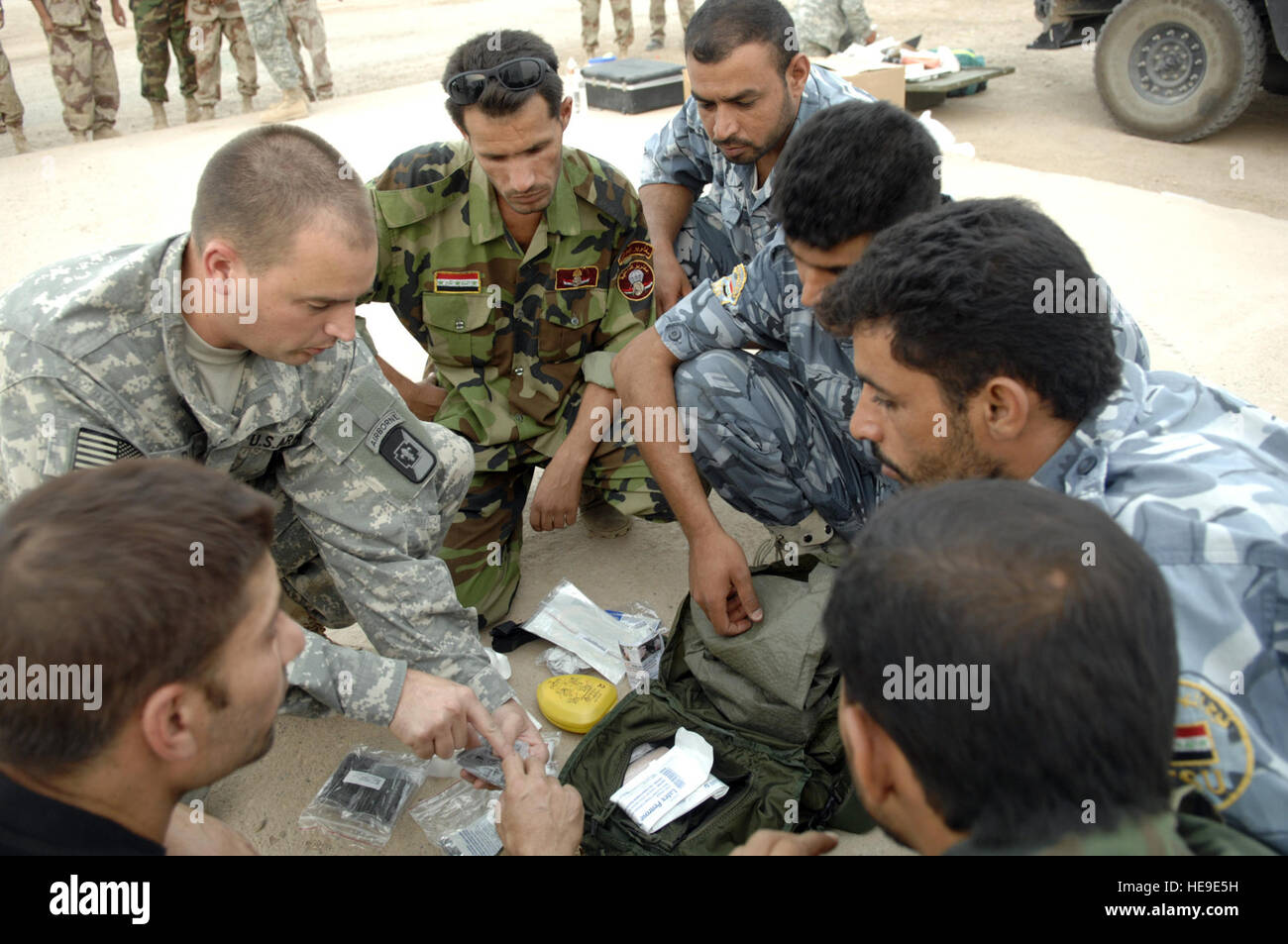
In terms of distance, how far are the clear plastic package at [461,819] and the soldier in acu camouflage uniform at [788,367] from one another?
28.1 inches

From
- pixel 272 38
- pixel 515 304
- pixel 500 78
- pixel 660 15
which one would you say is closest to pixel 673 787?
pixel 515 304

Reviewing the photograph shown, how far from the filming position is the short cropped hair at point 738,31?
323cm

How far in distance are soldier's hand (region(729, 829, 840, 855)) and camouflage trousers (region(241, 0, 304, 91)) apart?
8.46 metres

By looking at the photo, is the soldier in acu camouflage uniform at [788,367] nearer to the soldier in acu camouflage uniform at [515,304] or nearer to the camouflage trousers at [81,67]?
the soldier in acu camouflage uniform at [515,304]

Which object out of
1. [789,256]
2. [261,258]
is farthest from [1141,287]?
[261,258]

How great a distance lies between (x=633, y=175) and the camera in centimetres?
629

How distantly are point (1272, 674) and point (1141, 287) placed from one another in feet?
11.4

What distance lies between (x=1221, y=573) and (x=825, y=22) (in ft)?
26.4

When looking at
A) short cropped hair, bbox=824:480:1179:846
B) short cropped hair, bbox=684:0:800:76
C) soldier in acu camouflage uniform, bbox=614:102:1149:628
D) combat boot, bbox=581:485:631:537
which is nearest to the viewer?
short cropped hair, bbox=824:480:1179:846

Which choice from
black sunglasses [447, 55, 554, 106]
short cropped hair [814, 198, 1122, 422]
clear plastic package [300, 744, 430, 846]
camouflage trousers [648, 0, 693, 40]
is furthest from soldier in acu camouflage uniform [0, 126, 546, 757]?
camouflage trousers [648, 0, 693, 40]

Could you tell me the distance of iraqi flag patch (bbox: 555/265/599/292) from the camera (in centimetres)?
323

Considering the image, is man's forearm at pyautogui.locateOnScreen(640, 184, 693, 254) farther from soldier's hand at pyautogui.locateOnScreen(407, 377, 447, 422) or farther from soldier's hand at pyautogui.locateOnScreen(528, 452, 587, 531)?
soldier's hand at pyautogui.locateOnScreen(528, 452, 587, 531)

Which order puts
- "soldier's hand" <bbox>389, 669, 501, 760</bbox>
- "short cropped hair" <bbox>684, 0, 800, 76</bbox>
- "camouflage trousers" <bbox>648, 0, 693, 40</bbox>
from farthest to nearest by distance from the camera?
"camouflage trousers" <bbox>648, 0, 693, 40</bbox>, "short cropped hair" <bbox>684, 0, 800, 76</bbox>, "soldier's hand" <bbox>389, 669, 501, 760</bbox>

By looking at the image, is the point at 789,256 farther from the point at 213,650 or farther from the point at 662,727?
the point at 213,650
